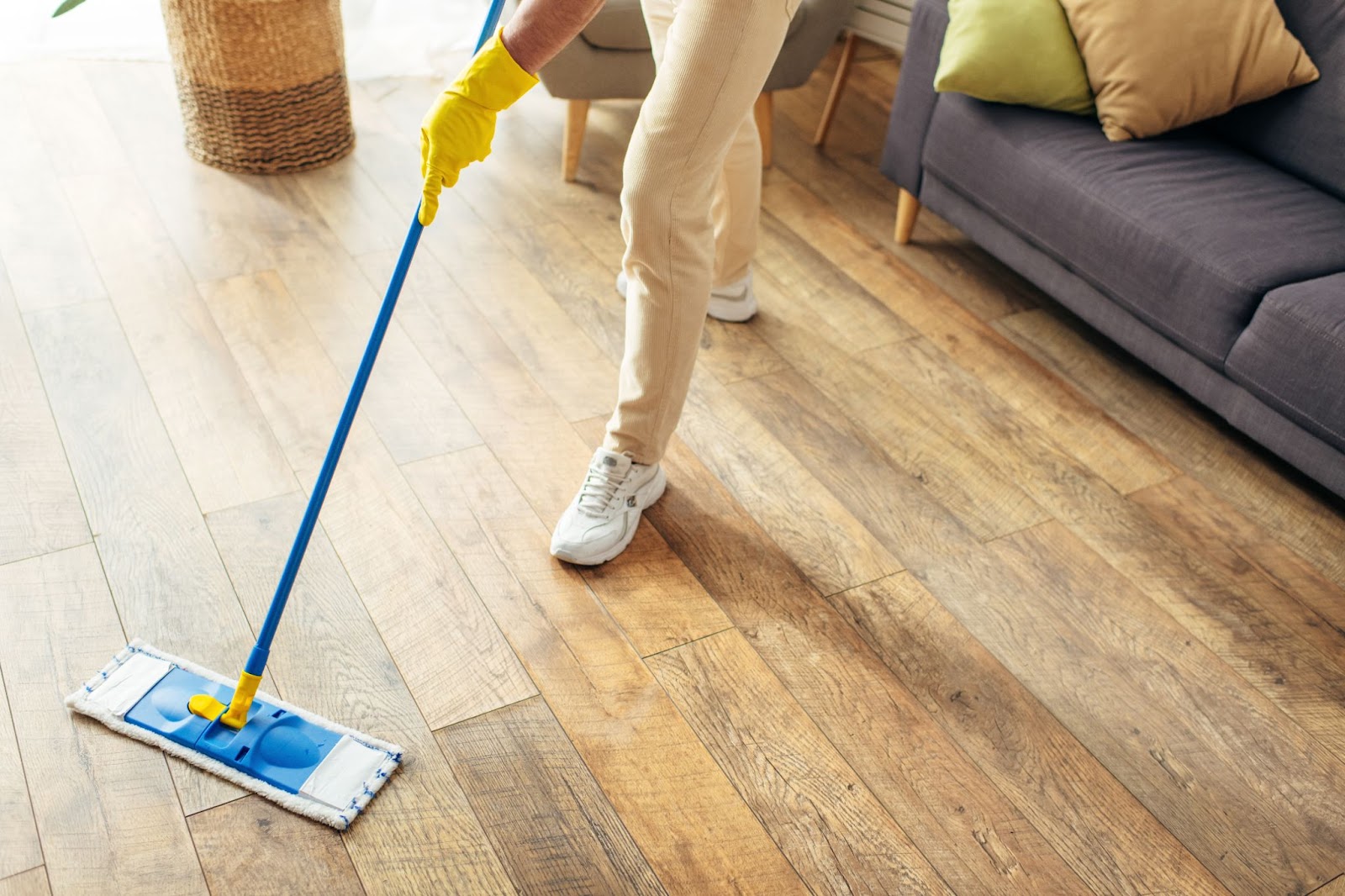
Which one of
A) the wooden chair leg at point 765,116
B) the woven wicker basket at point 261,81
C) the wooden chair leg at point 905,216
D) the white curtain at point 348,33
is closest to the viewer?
the woven wicker basket at point 261,81

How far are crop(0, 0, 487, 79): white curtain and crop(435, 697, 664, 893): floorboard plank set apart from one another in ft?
6.68

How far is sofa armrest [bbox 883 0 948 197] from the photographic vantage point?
2.24m

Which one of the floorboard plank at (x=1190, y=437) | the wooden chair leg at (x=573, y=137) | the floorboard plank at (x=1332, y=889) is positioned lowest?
the floorboard plank at (x=1332, y=889)

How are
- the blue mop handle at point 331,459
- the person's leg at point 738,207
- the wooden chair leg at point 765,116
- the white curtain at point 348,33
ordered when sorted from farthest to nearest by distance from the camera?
the white curtain at point 348,33 < the wooden chair leg at point 765,116 < the person's leg at point 738,207 < the blue mop handle at point 331,459

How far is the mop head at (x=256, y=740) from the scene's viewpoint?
1.25 m

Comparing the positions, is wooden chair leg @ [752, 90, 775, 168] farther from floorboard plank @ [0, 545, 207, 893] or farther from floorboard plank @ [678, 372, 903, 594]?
floorboard plank @ [0, 545, 207, 893]

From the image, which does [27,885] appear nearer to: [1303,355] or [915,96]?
[1303,355]

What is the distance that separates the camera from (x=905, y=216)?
8.04ft

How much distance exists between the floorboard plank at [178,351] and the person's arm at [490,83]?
2.14ft

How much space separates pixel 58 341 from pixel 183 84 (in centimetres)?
74

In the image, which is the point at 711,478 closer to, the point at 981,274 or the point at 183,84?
the point at 981,274

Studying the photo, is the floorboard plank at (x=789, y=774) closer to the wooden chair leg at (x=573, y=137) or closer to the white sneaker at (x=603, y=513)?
the white sneaker at (x=603, y=513)

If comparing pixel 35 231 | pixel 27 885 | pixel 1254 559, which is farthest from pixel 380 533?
pixel 1254 559

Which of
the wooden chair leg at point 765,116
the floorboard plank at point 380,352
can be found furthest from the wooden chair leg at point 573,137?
the floorboard plank at point 380,352
